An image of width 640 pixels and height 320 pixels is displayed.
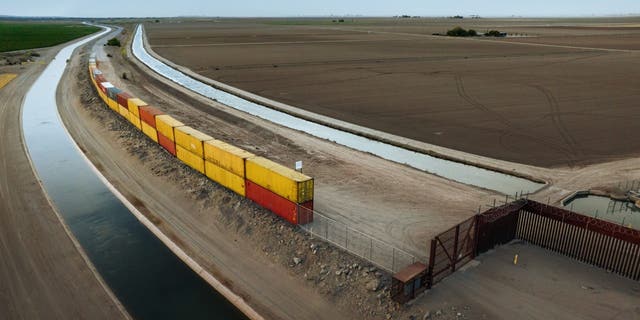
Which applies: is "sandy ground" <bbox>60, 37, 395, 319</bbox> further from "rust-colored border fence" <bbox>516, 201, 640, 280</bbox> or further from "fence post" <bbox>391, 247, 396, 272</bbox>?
"rust-colored border fence" <bbox>516, 201, 640, 280</bbox>

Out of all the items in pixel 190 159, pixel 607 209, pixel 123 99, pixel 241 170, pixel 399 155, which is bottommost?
pixel 607 209

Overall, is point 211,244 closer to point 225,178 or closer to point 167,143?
point 225,178

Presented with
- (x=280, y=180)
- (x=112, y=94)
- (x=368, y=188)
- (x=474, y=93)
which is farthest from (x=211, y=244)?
(x=474, y=93)

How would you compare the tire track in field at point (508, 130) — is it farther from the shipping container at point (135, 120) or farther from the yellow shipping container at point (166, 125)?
the shipping container at point (135, 120)

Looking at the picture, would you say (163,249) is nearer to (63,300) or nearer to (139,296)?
(139,296)

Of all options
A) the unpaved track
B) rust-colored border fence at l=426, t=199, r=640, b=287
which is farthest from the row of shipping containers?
rust-colored border fence at l=426, t=199, r=640, b=287

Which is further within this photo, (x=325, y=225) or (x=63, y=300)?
(x=325, y=225)

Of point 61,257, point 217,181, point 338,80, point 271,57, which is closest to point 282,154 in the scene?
point 217,181
